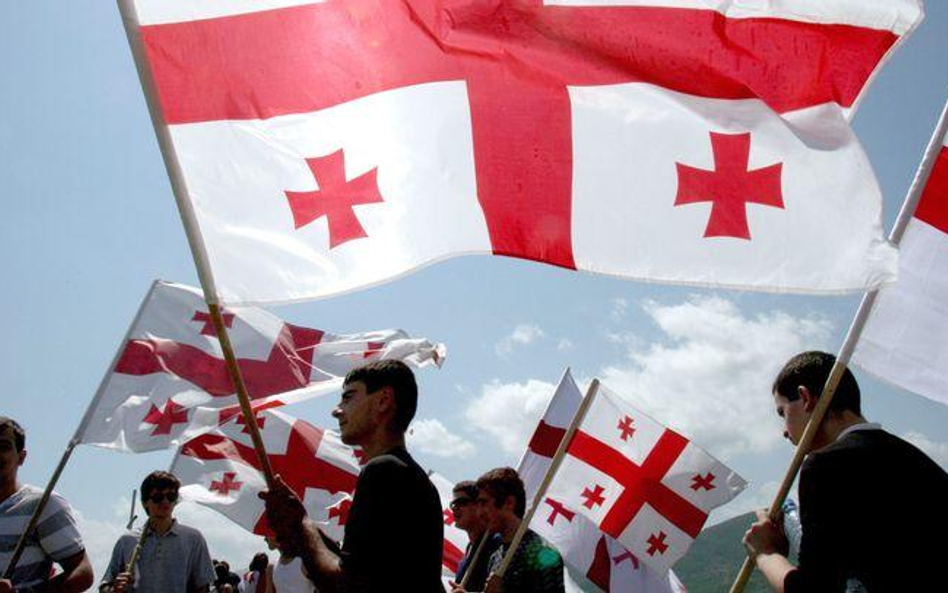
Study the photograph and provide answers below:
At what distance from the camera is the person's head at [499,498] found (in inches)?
236

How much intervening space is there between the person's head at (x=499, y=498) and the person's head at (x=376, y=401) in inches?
89.0

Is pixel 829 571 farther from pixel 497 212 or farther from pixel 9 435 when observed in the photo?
pixel 9 435

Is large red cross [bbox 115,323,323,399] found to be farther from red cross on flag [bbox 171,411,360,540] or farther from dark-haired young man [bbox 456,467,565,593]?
dark-haired young man [bbox 456,467,565,593]

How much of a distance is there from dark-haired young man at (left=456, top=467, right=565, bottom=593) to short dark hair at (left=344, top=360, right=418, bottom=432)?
1.88 m

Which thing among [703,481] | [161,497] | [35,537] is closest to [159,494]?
[161,497]

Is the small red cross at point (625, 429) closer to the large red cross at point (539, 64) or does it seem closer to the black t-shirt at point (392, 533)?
the large red cross at point (539, 64)

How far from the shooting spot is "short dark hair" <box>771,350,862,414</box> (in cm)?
366

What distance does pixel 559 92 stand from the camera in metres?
4.28

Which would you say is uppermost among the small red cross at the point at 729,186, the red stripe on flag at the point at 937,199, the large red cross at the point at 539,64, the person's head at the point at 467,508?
the large red cross at the point at 539,64

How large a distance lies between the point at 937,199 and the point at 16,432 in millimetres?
5083

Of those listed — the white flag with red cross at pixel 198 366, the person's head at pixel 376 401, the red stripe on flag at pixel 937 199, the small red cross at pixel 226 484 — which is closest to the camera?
the person's head at pixel 376 401

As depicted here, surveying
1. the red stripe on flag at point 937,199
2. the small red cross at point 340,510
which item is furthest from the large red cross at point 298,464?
the red stripe on flag at point 937,199

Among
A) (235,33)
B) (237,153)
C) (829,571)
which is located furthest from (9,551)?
(829,571)

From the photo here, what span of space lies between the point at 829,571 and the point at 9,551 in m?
4.20
